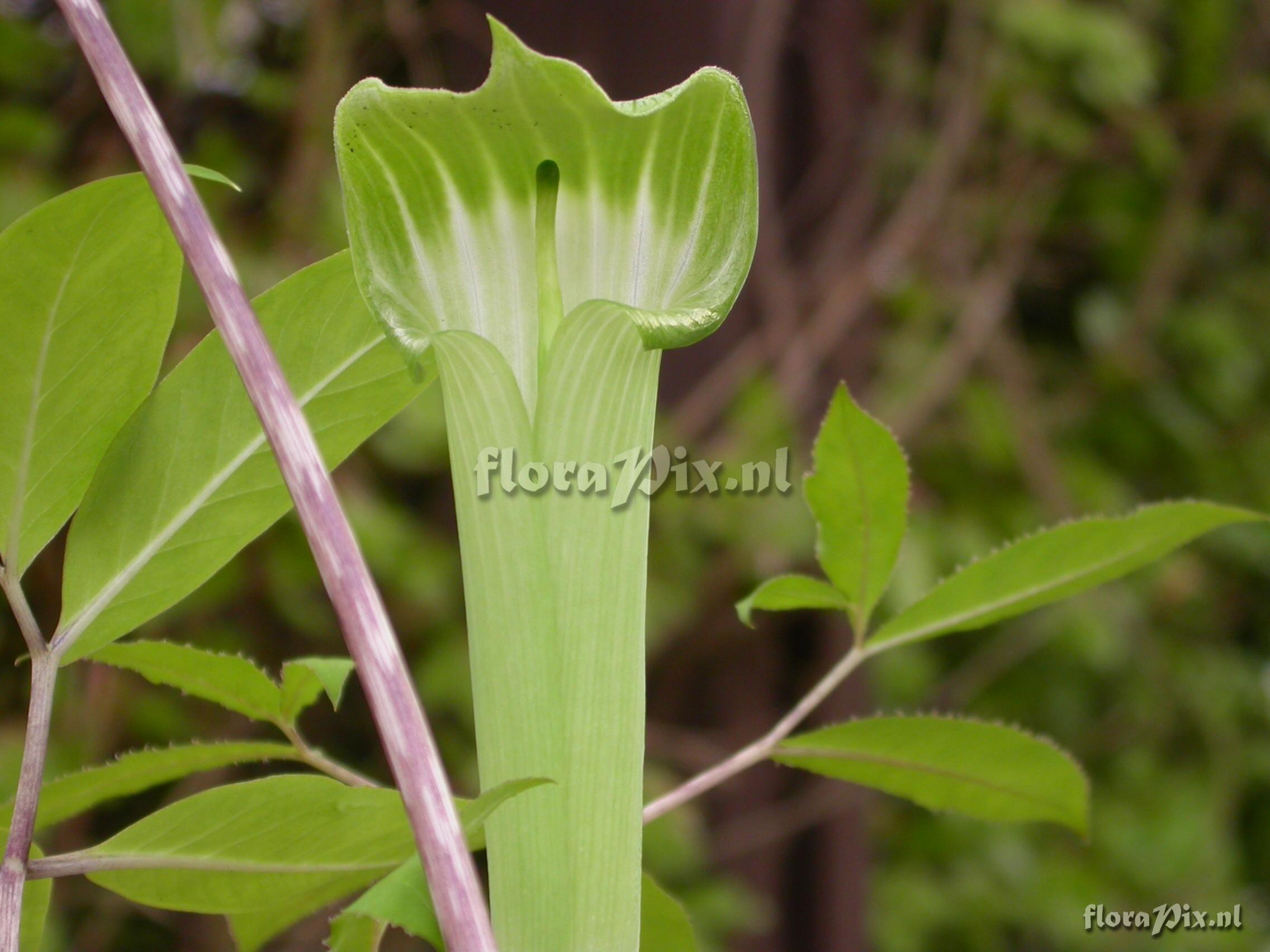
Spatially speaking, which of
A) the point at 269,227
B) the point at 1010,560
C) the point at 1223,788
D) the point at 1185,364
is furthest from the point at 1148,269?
the point at 1010,560

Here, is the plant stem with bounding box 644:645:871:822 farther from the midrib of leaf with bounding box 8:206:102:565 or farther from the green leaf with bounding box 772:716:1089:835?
the midrib of leaf with bounding box 8:206:102:565

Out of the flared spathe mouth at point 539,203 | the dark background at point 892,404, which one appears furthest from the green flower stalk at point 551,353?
the dark background at point 892,404

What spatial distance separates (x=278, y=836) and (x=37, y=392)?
0.30ft

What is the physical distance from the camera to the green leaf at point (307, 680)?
0.25 meters

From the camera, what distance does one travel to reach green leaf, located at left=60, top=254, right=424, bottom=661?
0.72ft

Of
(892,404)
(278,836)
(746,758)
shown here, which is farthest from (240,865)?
(892,404)

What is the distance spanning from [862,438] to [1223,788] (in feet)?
4.95

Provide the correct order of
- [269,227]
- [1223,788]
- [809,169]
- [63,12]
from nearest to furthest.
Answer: [63,12]
[269,227]
[809,169]
[1223,788]

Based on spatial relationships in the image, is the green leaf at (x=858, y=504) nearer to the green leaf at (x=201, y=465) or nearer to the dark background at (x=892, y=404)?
the green leaf at (x=201, y=465)

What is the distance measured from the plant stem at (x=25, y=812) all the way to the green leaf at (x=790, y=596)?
0.14 metres

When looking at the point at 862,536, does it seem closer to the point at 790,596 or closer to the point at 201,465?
the point at 790,596

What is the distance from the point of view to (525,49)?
0.21m

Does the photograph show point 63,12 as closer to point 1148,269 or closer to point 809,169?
point 809,169

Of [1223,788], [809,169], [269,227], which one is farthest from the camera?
[1223,788]
